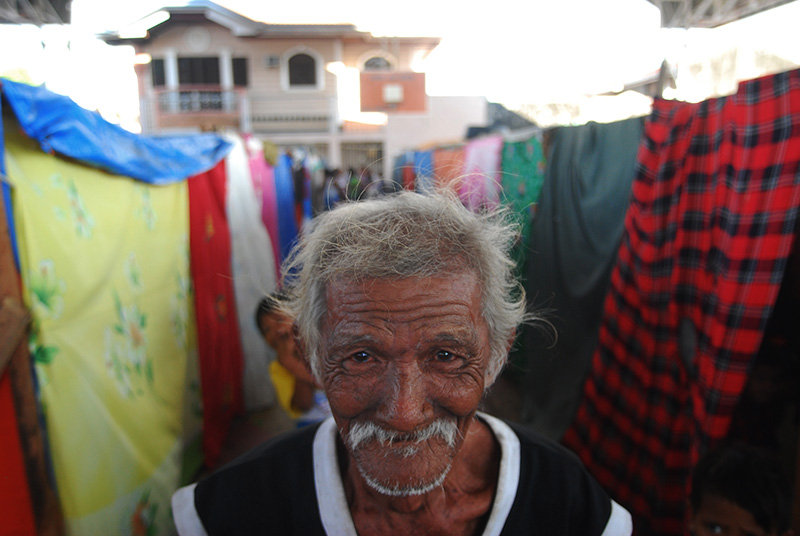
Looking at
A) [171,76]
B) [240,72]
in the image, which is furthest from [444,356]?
[171,76]

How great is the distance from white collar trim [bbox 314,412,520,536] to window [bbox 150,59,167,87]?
20053mm

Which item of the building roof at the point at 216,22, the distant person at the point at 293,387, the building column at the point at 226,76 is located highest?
the building roof at the point at 216,22

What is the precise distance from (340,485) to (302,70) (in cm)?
1847

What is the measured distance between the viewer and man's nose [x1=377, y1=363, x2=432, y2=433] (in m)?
1.03

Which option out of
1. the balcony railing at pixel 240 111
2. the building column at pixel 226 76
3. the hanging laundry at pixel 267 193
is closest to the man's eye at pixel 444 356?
the hanging laundry at pixel 267 193

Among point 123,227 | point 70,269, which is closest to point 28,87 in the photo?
point 70,269

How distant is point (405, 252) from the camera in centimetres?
107

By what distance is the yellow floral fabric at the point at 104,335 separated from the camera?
1.70 m

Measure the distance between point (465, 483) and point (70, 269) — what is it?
5.82ft

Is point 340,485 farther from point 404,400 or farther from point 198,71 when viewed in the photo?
point 198,71

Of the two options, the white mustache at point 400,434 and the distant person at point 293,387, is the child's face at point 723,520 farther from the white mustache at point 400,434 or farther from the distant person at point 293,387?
the distant person at point 293,387

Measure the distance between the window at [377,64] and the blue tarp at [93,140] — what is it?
53.2ft

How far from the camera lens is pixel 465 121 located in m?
14.5

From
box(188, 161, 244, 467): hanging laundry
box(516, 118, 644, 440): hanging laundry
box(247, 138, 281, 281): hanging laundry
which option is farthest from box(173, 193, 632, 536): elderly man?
box(247, 138, 281, 281): hanging laundry
